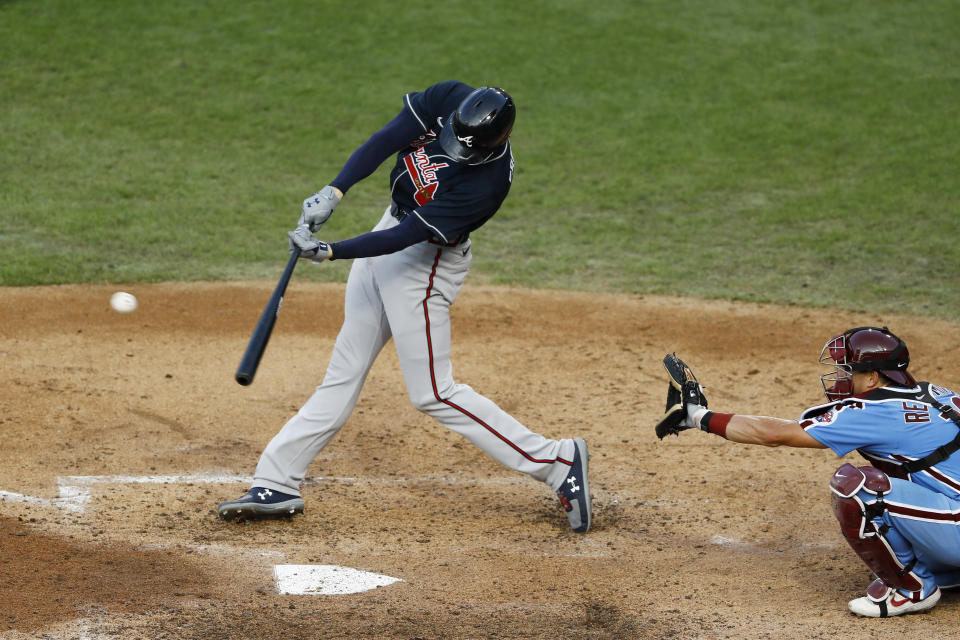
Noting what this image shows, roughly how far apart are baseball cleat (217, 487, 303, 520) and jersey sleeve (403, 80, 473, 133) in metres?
1.68

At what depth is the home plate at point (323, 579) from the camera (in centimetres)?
390

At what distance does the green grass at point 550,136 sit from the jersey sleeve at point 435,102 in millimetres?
3826

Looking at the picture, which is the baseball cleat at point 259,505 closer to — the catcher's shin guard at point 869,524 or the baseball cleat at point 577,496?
the baseball cleat at point 577,496

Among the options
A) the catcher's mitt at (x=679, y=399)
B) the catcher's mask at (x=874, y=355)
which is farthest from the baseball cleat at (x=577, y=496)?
the catcher's mask at (x=874, y=355)

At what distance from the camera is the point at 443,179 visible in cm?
430

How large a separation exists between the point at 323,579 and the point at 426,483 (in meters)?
1.16

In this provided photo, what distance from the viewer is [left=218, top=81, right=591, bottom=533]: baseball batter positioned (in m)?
4.18

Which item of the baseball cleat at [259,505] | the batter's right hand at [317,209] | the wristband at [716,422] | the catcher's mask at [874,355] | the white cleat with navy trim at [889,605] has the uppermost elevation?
the batter's right hand at [317,209]

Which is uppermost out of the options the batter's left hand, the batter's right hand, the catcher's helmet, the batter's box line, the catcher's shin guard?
the catcher's helmet

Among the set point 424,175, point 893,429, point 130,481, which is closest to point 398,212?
point 424,175

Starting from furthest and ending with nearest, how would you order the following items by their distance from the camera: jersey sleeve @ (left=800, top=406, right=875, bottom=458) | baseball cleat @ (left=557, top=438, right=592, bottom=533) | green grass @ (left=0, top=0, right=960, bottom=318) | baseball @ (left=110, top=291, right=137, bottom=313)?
green grass @ (left=0, top=0, right=960, bottom=318), baseball @ (left=110, top=291, right=137, bottom=313), baseball cleat @ (left=557, top=438, right=592, bottom=533), jersey sleeve @ (left=800, top=406, right=875, bottom=458)

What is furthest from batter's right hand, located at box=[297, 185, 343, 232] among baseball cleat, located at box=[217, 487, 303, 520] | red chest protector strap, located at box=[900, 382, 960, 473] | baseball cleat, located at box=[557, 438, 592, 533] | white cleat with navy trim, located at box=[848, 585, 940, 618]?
white cleat with navy trim, located at box=[848, 585, 940, 618]

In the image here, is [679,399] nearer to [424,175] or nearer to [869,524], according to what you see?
[869,524]

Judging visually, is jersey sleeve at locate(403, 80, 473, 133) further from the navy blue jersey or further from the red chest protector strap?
the red chest protector strap
